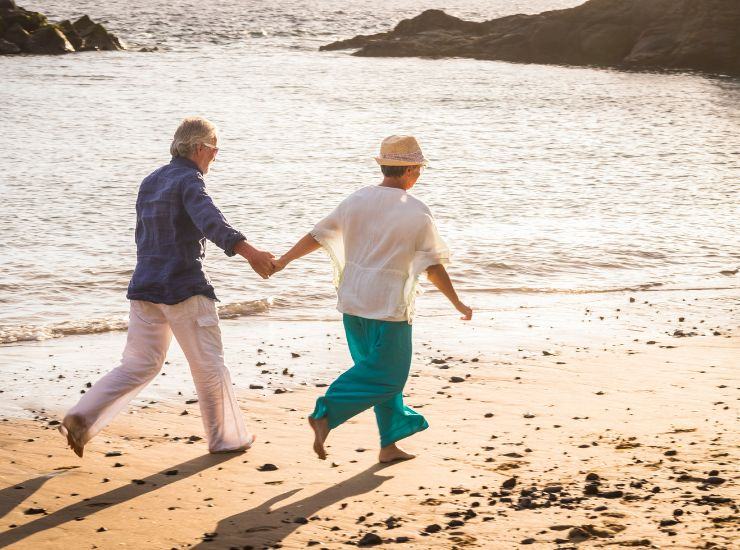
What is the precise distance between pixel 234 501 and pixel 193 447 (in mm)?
1035

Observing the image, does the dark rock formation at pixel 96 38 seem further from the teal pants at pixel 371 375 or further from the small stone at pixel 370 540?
the small stone at pixel 370 540

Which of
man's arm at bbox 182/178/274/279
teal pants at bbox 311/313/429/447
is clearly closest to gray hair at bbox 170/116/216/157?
man's arm at bbox 182/178/274/279

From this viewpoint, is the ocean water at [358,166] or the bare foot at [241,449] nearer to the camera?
the bare foot at [241,449]

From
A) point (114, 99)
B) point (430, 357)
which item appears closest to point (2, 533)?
point (430, 357)

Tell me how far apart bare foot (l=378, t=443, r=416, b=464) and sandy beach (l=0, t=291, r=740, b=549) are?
2.3 inches

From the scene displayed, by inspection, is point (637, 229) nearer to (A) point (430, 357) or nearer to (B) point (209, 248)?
(B) point (209, 248)

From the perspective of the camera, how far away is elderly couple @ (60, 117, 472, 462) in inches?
229

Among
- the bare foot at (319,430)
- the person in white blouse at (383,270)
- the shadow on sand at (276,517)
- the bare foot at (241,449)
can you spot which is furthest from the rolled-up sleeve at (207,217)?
the shadow on sand at (276,517)

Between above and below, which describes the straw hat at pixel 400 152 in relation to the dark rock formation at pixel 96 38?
below

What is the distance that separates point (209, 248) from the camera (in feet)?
49.3

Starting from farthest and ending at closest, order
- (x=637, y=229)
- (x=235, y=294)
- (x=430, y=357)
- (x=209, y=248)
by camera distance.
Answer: (x=637, y=229)
(x=209, y=248)
(x=235, y=294)
(x=430, y=357)

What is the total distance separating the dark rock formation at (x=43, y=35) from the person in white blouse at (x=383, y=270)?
156ft

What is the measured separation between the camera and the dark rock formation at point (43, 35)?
50.0m

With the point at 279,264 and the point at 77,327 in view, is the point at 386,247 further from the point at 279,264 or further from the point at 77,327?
the point at 77,327
